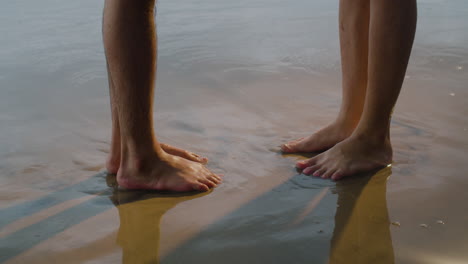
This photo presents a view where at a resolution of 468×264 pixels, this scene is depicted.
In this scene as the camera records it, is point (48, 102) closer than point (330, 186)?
No

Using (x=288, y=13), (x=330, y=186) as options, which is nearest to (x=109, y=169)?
(x=330, y=186)

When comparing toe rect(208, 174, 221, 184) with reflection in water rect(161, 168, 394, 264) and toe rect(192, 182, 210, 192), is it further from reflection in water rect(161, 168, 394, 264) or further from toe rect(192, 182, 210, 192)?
reflection in water rect(161, 168, 394, 264)

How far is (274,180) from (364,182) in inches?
10.7

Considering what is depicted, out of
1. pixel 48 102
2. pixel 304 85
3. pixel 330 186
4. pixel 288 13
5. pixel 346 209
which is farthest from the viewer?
pixel 288 13

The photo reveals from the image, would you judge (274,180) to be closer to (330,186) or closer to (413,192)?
(330,186)

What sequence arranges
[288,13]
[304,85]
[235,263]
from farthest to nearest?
[288,13] → [304,85] → [235,263]

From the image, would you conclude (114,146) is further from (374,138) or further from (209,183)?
(374,138)

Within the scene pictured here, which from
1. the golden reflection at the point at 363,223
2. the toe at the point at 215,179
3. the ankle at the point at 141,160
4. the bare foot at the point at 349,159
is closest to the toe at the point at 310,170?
the bare foot at the point at 349,159

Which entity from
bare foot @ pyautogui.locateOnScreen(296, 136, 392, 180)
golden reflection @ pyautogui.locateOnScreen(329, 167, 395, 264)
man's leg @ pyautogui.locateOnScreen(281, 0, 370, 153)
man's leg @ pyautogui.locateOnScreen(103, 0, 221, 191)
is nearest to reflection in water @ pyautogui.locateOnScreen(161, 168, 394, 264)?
golden reflection @ pyautogui.locateOnScreen(329, 167, 395, 264)

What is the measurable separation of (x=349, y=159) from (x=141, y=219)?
70 centimetres

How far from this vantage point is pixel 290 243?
1.23 metres

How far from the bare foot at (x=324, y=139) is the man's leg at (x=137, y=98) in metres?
0.38

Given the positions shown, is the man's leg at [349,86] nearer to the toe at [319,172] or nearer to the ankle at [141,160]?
the toe at [319,172]

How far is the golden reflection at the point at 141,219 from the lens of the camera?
1233 millimetres
